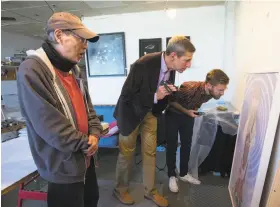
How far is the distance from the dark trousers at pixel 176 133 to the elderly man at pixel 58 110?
1.08 m

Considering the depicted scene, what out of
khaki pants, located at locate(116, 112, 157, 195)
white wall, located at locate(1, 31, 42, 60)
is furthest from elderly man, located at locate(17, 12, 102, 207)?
white wall, located at locate(1, 31, 42, 60)

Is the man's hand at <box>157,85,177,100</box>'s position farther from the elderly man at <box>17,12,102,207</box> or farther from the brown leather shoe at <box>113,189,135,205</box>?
the brown leather shoe at <box>113,189,135,205</box>

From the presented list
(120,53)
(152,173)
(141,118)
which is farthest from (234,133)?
(120,53)

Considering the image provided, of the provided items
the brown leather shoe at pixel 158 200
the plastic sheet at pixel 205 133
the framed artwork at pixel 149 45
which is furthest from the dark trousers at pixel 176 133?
the framed artwork at pixel 149 45

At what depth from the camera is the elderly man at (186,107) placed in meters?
1.83

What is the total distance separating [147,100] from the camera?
1.54m

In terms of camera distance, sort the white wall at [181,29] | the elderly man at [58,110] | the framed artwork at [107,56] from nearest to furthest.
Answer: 1. the elderly man at [58,110]
2. the white wall at [181,29]
3. the framed artwork at [107,56]

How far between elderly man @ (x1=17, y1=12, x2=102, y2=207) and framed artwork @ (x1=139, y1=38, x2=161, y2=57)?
8.54 ft

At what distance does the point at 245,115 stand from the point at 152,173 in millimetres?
885

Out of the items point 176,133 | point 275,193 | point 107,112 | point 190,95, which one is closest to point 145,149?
point 176,133

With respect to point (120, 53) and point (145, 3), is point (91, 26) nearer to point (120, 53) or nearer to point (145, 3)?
point (120, 53)

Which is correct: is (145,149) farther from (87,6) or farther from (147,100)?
(87,6)

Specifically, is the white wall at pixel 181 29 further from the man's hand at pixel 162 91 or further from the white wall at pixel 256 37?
the man's hand at pixel 162 91

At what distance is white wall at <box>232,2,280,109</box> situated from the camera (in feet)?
4.55
